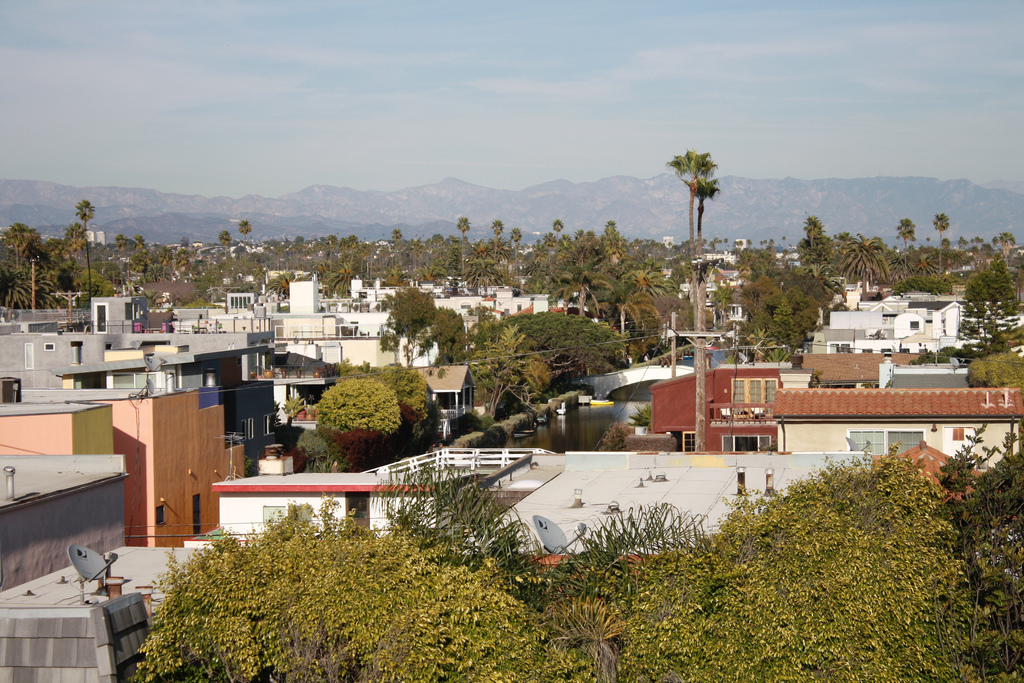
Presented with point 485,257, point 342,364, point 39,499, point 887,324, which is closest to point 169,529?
point 39,499

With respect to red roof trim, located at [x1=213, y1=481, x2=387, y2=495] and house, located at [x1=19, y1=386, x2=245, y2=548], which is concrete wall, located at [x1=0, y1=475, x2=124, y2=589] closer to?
red roof trim, located at [x1=213, y1=481, x2=387, y2=495]

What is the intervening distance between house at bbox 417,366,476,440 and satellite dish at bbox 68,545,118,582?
44.4 meters

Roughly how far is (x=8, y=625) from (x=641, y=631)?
7579mm

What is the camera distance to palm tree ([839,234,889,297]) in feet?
379

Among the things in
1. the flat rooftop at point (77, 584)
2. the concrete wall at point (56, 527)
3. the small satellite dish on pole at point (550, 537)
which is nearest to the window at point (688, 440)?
the concrete wall at point (56, 527)

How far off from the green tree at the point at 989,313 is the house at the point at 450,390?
3075cm

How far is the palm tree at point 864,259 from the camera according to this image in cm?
11550

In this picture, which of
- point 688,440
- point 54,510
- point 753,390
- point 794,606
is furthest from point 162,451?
point 753,390

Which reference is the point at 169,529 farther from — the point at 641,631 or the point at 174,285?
the point at 174,285

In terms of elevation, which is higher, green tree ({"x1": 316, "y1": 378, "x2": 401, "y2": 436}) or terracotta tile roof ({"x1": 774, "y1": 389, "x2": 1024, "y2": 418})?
terracotta tile roof ({"x1": 774, "y1": 389, "x2": 1024, "y2": 418})

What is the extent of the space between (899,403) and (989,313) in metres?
37.0

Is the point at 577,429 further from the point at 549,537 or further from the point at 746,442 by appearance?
the point at 549,537

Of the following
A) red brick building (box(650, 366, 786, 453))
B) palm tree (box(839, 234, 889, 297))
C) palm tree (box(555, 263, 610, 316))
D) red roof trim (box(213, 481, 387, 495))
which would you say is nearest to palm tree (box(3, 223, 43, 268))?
palm tree (box(555, 263, 610, 316))

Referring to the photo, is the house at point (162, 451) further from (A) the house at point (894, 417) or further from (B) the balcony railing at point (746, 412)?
(B) the balcony railing at point (746, 412)
